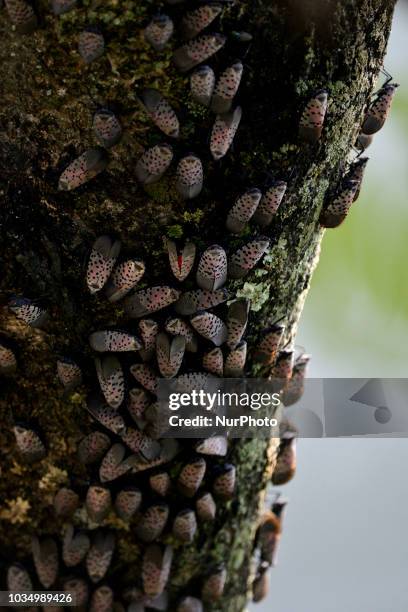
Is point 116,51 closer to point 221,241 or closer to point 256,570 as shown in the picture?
point 221,241

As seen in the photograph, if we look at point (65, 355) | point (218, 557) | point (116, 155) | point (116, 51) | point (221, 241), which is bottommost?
point (218, 557)

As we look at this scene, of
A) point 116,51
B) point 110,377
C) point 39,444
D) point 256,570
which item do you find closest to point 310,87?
point 116,51

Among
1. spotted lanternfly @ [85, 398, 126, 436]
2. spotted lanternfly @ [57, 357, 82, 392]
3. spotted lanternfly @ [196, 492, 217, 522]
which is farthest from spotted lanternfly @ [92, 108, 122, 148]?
spotted lanternfly @ [196, 492, 217, 522]

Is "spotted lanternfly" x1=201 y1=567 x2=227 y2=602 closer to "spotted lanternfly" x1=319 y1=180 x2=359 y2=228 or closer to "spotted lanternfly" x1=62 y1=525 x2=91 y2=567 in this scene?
"spotted lanternfly" x1=62 y1=525 x2=91 y2=567

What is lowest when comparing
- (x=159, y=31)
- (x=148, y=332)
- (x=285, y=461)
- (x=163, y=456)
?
(x=163, y=456)

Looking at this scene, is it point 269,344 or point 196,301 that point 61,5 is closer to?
point 196,301

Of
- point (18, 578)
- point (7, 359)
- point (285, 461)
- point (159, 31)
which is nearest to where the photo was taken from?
point (159, 31)

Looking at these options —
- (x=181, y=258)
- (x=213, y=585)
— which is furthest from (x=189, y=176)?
(x=213, y=585)

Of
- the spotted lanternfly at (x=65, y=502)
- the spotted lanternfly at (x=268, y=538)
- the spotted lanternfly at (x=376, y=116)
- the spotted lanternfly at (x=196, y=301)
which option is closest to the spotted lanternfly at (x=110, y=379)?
the spotted lanternfly at (x=196, y=301)
